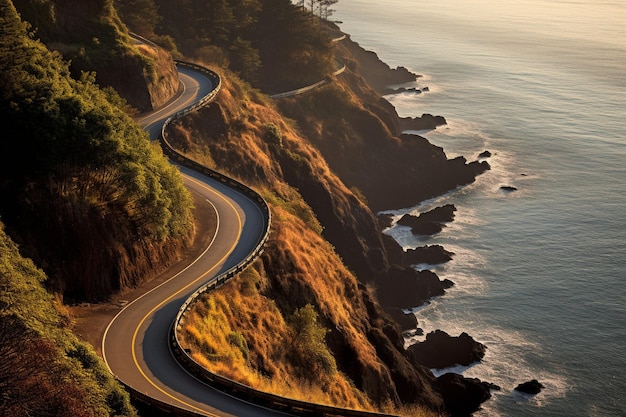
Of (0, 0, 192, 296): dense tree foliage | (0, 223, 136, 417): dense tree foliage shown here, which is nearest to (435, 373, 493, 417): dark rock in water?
(0, 0, 192, 296): dense tree foliage

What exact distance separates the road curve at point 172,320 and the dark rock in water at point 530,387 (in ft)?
99.4

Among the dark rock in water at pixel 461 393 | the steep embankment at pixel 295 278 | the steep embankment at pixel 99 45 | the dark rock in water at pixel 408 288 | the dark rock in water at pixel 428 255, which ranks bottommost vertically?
the dark rock in water at pixel 461 393

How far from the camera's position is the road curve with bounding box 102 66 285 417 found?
125 ft

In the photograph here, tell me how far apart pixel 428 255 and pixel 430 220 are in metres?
12.3

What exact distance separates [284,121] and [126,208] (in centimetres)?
5657

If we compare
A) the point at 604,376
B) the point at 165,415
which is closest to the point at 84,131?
the point at 165,415

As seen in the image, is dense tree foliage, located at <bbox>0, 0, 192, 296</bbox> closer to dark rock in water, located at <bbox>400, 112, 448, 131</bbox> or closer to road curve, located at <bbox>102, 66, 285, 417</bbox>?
road curve, located at <bbox>102, 66, 285, 417</bbox>

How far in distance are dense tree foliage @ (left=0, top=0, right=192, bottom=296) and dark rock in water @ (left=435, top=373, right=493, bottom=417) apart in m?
32.7

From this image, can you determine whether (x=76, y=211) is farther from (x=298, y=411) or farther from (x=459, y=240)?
(x=459, y=240)

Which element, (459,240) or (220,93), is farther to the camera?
(459,240)

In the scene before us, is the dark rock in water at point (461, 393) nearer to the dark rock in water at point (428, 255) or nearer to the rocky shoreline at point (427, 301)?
the rocky shoreline at point (427, 301)

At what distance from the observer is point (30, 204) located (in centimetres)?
4409

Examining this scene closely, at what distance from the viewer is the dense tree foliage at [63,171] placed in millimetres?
44250

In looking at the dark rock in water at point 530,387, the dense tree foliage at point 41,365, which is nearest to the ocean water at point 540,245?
the dark rock in water at point 530,387
